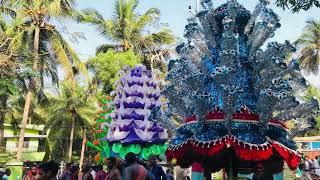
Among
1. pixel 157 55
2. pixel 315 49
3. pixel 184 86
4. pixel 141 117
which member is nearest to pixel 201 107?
pixel 184 86

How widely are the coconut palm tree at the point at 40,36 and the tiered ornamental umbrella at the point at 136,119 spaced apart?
9.33m

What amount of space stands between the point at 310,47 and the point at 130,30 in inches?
622

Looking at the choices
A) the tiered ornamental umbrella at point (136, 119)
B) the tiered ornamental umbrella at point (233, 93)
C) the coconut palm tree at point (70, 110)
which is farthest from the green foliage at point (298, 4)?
the coconut palm tree at point (70, 110)

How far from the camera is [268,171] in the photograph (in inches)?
238

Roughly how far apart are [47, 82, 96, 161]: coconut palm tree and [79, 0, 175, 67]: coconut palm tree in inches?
505

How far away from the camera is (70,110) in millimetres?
44125

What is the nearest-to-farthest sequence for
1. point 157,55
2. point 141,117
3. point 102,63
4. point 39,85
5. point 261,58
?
point 261,58 < point 141,117 < point 39,85 < point 102,63 < point 157,55

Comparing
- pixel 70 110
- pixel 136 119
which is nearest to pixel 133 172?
pixel 136 119

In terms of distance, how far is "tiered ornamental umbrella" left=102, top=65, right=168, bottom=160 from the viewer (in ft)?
44.9

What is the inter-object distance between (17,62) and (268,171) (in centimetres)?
1110

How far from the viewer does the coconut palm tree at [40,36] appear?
2311 cm

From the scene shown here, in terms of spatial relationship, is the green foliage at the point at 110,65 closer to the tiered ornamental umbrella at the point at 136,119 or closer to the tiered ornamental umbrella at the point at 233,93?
the tiered ornamental umbrella at the point at 136,119

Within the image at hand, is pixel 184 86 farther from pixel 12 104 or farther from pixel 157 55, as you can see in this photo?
pixel 12 104

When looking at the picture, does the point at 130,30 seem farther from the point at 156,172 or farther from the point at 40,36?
the point at 156,172
